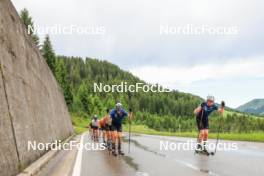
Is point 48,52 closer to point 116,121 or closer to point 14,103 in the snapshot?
point 116,121

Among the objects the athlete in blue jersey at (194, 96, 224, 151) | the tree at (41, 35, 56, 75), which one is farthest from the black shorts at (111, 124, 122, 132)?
the tree at (41, 35, 56, 75)

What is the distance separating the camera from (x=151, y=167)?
12008 millimetres

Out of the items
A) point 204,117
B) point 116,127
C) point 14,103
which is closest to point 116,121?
point 116,127

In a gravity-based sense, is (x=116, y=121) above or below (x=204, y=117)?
below

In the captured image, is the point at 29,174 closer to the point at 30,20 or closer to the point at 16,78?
the point at 16,78

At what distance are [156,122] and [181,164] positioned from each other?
18147 cm

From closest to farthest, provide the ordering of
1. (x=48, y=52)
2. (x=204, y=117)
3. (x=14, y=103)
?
(x=14, y=103), (x=204, y=117), (x=48, y=52)

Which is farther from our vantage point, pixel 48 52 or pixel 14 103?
pixel 48 52

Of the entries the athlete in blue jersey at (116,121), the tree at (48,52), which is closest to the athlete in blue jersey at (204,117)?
the athlete in blue jersey at (116,121)

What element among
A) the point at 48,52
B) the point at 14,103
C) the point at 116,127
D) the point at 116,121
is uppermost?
the point at 48,52

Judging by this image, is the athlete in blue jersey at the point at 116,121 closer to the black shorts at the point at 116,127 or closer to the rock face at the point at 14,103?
the black shorts at the point at 116,127

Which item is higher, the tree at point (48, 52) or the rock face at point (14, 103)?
the tree at point (48, 52)

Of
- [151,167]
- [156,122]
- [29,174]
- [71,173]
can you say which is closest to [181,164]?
[151,167]

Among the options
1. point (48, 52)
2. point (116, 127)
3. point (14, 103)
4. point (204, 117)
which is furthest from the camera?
point (48, 52)
